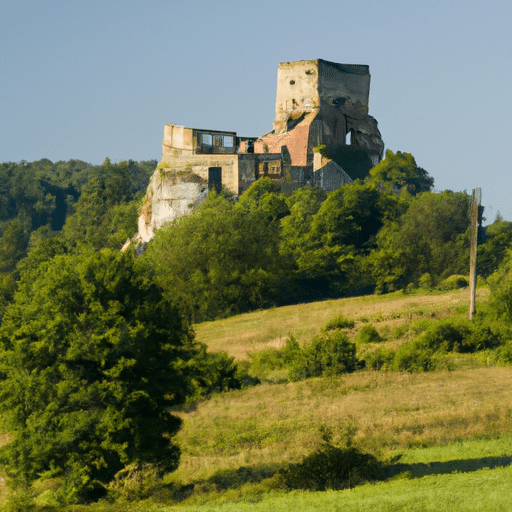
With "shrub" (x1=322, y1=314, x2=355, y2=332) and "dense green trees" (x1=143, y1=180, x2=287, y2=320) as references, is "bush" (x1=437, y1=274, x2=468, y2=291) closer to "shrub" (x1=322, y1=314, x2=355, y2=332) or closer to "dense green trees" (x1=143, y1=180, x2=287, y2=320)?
"dense green trees" (x1=143, y1=180, x2=287, y2=320)

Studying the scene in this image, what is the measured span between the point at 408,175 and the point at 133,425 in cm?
5122

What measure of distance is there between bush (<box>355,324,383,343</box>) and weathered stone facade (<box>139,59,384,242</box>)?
26954mm

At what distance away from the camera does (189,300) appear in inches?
2026

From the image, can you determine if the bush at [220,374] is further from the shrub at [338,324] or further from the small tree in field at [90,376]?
the small tree in field at [90,376]

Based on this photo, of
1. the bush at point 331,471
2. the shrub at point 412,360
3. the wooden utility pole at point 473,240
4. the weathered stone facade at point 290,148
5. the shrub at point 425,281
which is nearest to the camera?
the bush at point 331,471

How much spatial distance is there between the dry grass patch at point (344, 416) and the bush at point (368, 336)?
223 inches

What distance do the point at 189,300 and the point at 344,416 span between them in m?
27.2

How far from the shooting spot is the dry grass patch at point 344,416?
72.8 feet

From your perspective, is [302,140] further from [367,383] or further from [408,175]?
[367,383]

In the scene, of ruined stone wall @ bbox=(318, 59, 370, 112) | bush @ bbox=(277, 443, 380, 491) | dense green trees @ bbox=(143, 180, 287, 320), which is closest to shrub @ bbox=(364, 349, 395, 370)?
bush @ bbox=(277, 443, 380, 491)

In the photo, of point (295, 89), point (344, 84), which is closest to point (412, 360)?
point (295, 89)

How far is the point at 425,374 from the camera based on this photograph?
30.5m

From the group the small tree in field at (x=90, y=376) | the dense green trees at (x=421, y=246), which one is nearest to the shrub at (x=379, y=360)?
the small tree in field at (x=90, y=376)

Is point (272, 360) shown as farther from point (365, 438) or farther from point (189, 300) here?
point (189, 300)
